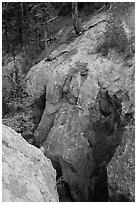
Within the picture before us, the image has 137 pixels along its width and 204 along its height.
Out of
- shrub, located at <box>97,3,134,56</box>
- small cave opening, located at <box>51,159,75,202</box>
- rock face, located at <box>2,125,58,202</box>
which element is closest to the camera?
rock face, located at <box>2,125,58,202</box>

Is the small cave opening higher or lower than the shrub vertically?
lower

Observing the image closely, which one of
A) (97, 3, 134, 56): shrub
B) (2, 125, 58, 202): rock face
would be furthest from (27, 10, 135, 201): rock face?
(2, 125, 58, 202): rock face

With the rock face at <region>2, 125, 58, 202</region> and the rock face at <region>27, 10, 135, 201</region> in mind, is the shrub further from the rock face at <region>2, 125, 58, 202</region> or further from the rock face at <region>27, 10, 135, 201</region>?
the rock face at <region>2, 125, 58, 202</region>

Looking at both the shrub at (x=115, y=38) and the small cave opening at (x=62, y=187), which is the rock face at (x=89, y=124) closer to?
the small cave opening at (x=62, y=187)

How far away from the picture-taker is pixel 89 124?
19.7 m

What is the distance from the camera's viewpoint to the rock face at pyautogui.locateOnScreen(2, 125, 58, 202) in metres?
7.45

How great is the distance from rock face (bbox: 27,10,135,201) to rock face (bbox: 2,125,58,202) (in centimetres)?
877

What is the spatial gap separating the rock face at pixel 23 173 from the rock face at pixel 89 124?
877cm

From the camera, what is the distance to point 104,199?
61.7ft

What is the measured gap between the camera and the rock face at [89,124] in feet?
62.2

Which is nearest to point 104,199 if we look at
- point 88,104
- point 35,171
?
point 88,104

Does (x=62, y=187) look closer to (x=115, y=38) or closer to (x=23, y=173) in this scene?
(x=115, y=38)

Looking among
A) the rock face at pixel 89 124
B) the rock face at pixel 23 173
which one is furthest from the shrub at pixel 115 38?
the rock face at pixel 23 173

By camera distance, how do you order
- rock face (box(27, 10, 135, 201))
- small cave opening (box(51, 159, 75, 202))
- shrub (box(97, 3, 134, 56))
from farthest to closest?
shrub (box(97, 3, 134, 56)) < small cave opening (box(51, 159, 75, 202)) < rock face (box(27, 10, 135, 201))
